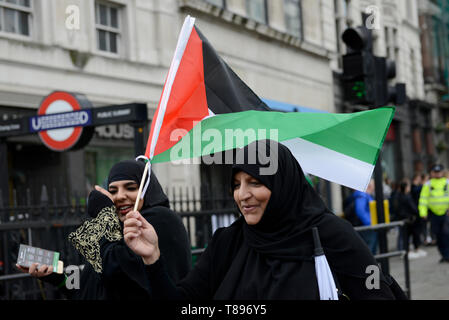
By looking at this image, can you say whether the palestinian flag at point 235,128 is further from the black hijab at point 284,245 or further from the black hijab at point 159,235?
the black hijab at point 284,245

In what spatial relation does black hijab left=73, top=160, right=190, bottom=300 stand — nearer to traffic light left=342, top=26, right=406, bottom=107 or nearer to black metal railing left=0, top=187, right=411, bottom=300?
black metal railing left=0, top=187, right=411, bottom=300

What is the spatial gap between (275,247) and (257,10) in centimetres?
1832

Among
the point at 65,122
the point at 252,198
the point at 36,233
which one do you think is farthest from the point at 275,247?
the point at 65,122

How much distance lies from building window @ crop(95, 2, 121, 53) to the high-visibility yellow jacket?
695 cm

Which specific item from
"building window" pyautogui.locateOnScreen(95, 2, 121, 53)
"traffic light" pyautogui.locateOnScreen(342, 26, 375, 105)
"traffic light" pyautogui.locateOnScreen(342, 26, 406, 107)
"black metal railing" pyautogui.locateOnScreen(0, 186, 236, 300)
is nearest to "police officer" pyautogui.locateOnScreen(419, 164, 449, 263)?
"traffic light" pyautogui.locateOnScreen(342, 26, 406, 107)

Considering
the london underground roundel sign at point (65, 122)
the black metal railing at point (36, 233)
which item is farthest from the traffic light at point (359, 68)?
the london underground roundel sign at point (65, 122)

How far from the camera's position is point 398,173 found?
30.8 meters

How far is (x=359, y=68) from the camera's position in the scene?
821cm

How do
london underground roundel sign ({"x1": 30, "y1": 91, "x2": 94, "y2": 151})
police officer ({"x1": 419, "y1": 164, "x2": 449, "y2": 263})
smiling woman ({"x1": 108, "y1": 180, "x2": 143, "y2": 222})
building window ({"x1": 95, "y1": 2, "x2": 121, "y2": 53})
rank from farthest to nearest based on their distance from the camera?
building window ({"x1": 95, "y1": 2, "x2": 121, "y2": 53}) → police officer ({"x1": 419, "y1": 164, "x2": 449, "y2": 263}) → london underground roundel sign ({"x1": 30, "y1": 91, "x2": 94, "y2": 151}) → smiling woman ({"x1": 108, "y1": 180, "x2": 143, "y2": 222})

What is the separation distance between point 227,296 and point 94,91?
11.4 m

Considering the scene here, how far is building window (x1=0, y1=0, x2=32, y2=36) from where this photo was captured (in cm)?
1229

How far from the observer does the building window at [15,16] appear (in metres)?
12.3
